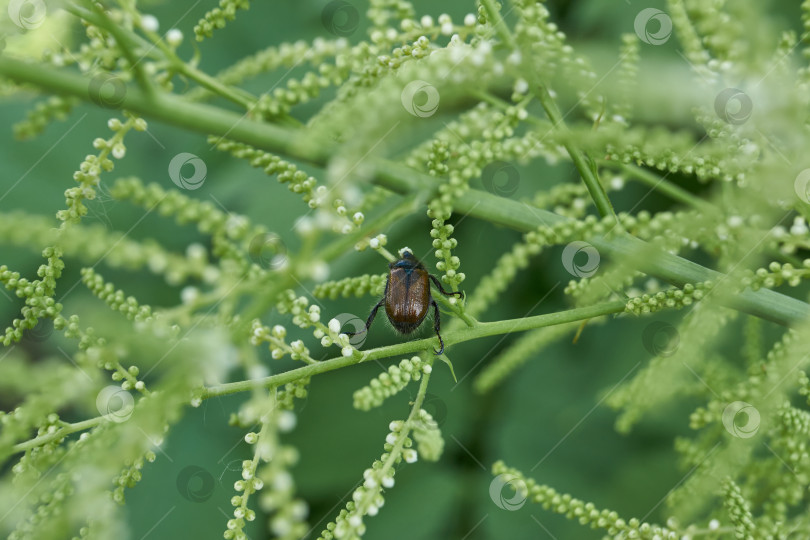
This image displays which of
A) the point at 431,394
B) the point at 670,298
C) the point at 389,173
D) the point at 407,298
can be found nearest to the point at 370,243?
the point at 389,173

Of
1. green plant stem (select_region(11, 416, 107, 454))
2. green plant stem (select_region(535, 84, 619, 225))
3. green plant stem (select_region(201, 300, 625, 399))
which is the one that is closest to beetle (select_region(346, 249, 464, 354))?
green plant stem (select_region(201, 300, 625, 399))

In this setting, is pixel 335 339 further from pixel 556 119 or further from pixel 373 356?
pixel 556 119

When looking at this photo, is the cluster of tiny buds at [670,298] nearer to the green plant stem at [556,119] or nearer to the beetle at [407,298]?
the green plant stem at [556,119]

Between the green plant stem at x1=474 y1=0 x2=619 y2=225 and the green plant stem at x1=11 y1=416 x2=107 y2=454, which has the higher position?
the green plant stem at x1=474 y1=0 x2=619 y2=225

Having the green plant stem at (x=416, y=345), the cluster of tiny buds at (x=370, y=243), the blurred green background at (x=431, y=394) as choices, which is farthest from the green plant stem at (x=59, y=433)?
the blurred green background at (x=431, y=394)

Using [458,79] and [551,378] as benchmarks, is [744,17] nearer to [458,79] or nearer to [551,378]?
[458,79]

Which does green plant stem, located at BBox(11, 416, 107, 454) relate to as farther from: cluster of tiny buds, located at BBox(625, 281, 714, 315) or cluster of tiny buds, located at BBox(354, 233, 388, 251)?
cluster of tiny buds, located at BBox(625, 281, 714, 315)

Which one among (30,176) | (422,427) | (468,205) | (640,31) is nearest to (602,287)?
(468,205)
